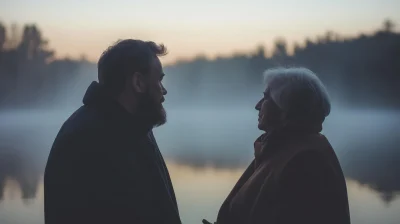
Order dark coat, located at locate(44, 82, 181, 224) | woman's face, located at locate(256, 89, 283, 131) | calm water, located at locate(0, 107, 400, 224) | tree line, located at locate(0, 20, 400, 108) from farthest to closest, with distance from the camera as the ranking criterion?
tree line, located at locate(0, 20, 400, 108), calm water, located at locate(0, 107, 400, 224), woman's face, located at locate(256, 89, 283, 131), dark coat, located at locate(44, 82, 181, 224)

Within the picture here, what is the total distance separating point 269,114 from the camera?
1.92 metres

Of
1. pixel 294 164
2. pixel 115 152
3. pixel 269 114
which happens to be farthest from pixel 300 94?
pixel 115 152

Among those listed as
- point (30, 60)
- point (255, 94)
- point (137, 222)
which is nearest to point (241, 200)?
point (137, 222)

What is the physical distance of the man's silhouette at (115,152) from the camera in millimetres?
1661

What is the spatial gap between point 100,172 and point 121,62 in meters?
0.38

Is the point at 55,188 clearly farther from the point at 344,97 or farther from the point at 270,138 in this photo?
the point at 344,97

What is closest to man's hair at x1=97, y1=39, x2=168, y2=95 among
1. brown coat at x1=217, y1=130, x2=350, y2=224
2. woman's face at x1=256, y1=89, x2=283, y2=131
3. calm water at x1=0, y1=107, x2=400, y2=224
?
woman's face at x1=256, y1=89, x2=283, y2=131

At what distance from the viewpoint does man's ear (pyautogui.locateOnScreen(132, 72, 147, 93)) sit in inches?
68.8

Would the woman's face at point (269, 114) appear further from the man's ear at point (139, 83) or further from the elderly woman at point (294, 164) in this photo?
the man's ear at point (139, 83)

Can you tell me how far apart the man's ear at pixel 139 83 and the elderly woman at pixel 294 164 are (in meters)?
0.48

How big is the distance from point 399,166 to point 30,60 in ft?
104

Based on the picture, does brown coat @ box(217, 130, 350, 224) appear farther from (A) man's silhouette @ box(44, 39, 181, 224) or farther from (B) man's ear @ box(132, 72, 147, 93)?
(B) man's ear @ box(132, 72, 147, 93)

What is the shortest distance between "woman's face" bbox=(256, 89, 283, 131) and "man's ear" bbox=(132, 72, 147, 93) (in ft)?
1.54

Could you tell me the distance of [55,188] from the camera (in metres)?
1.67
